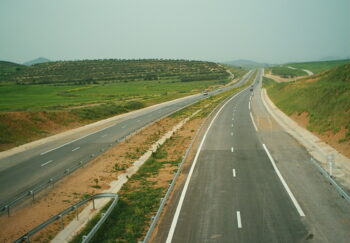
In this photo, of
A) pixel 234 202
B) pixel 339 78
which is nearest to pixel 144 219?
pixel 234 202

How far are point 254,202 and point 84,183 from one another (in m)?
10.9

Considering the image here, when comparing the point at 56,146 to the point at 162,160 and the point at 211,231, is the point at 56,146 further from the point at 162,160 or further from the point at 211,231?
the point at 211,231

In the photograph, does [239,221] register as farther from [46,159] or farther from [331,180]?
[46,159]

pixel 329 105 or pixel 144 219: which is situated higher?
pixel 329 105

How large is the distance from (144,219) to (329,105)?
2784 cm

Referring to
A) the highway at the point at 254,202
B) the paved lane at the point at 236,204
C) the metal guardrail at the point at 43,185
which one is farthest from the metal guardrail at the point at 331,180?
the metal guardrail at the point at 43,185

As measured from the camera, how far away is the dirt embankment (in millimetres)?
13750

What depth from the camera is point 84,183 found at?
64.7 ft

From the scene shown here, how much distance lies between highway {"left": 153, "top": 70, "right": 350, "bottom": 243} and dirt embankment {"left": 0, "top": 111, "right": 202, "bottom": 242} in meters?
3.31

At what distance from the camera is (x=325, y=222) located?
497 inches

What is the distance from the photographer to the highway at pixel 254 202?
11938 mm

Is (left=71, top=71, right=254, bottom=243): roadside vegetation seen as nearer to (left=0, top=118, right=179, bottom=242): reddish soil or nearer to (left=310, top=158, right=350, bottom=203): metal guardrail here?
(left=0, top=118, right=179, bottom=242): reddish soil

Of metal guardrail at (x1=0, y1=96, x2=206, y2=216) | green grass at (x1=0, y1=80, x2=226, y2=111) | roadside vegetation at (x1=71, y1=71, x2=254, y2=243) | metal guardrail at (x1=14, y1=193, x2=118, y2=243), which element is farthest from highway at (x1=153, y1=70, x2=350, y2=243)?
green grass at (x1=0, y1=80, x2=226, y2=111)

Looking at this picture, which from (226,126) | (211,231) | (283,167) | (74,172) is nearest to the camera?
(211,231)
